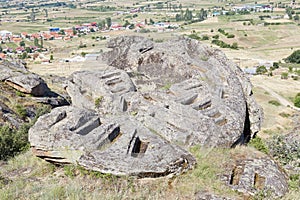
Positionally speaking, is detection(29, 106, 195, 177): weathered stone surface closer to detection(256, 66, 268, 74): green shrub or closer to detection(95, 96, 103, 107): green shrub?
detection(95, 96, 103, 107): green shrub

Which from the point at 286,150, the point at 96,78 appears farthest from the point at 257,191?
the point at 96,78

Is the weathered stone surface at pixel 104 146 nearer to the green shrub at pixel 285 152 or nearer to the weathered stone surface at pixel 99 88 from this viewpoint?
the weathered stone surface at pixel 99 88

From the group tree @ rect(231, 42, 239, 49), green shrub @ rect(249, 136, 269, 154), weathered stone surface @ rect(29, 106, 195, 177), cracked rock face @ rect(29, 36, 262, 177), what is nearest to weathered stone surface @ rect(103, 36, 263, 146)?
cracked rock face @ rect(29, 36, 262, 177)

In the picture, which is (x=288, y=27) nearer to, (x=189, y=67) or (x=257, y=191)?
(x=189, y=67)

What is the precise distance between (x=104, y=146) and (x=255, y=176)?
5.18 metres

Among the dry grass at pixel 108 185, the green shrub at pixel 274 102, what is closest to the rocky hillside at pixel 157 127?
the dry grass at pixel 108 185

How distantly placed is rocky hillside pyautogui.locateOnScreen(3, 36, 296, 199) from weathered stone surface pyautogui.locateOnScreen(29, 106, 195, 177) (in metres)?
0.03

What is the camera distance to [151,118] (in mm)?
14156

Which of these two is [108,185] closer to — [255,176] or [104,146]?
[104,146]

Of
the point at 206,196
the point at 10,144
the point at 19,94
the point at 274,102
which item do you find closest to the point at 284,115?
the point at 274,102

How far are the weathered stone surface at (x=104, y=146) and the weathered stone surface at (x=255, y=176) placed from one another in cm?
148

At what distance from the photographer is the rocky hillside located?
427 inches

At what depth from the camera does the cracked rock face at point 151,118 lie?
11.2m

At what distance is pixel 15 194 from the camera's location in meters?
9.32
